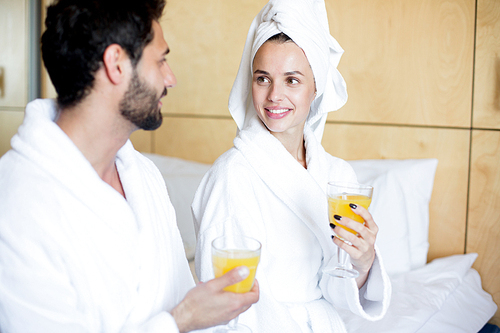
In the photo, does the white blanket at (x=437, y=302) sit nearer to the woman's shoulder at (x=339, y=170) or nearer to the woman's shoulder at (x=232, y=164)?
the woman's shoulder at (x=339, y=170)

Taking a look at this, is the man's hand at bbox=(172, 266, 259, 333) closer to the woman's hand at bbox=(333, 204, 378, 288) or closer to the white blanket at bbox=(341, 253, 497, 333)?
the woman's hand at bbox=(333, 204, 378, 288)

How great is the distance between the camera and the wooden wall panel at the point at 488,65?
222 centimetres

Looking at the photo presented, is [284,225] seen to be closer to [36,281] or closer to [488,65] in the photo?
[36,281]

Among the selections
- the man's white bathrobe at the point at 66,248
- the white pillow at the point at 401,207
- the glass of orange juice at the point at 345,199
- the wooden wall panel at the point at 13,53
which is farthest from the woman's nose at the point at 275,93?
the wooden wall panel at the point at 13,53

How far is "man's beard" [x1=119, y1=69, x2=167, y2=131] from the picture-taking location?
1.09 metres

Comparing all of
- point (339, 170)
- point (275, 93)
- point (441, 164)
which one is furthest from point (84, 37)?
point (441, 164)

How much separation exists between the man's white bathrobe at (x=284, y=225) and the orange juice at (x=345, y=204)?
0.31 metres

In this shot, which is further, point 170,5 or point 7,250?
point 170,5

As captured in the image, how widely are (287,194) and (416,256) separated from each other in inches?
42.7

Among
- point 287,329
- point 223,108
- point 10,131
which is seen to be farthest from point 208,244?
point 10,131

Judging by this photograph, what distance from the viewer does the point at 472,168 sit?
7.59ft

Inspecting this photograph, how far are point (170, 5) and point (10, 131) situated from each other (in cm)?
178

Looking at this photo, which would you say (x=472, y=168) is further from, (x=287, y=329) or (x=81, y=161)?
(x=81, y=161)

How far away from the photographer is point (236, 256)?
38.2 inches
